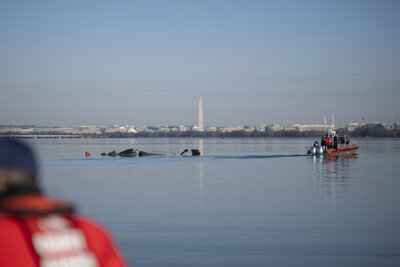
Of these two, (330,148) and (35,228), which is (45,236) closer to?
(35,228)

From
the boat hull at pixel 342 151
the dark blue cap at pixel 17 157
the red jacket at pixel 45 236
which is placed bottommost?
the boat hull at pixel 342 151

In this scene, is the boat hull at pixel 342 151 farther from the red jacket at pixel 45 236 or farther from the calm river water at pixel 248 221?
the red jacket at pixel 45 236

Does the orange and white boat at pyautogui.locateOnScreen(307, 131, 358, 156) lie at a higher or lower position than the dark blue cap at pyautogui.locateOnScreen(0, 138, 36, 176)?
lower

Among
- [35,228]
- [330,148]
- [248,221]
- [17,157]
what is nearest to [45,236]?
[35,228]

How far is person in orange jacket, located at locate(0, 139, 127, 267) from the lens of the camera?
6.78ft

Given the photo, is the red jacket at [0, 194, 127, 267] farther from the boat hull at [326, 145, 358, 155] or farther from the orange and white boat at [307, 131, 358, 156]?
the boat hull at [326, 145, 358, 155]

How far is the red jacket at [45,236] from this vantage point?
6.73 ft

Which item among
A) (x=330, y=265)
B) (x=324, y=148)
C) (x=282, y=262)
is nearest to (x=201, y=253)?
(x=282, y=262)

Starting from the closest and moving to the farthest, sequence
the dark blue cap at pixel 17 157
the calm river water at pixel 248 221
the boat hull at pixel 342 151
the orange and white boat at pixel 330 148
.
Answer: the dark blue cap at pixel 17 157 < the calm river water at pixel 248 221 < the boat hull at pixel 342 151 < the orange and white boat at pixel 330 148

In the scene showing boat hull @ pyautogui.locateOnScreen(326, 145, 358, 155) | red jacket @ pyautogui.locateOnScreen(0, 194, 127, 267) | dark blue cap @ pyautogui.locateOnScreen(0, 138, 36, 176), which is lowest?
boat hull @ pyautogui.locateOnScreen(326, 145, 358, 155)

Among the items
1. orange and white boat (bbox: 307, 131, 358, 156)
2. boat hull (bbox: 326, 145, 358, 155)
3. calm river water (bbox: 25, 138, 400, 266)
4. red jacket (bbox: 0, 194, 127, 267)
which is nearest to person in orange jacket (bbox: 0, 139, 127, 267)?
red jacket (bbox: 0, 194, 127, 267)

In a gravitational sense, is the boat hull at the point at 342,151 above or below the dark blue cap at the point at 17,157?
below

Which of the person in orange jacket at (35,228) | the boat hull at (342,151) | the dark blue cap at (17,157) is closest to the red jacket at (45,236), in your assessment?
the person in orange jacket at (35,228)

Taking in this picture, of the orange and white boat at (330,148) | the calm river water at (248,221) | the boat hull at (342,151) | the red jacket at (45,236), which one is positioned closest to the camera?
the red jacket at (45,236)
